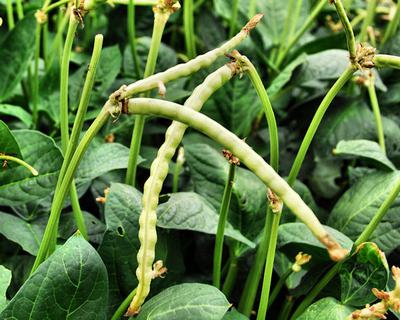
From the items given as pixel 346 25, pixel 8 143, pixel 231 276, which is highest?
pixel 346 25

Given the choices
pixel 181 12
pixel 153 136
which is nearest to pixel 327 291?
pixel 153 136

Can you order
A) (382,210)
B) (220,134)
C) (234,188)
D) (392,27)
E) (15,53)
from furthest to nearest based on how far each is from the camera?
(392,27) → (15,53) → (234,188) → (382,210) → (220,134)

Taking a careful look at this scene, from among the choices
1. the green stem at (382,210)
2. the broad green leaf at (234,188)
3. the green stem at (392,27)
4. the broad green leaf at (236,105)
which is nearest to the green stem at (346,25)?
the green stem at (382,210)

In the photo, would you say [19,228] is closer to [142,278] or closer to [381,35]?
[142,278]

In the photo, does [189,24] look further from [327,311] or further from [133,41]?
[327,311]

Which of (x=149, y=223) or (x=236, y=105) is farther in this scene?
(x=236, y=105)

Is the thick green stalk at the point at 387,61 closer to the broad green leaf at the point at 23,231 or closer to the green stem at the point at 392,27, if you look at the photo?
the broad green leaf at the point at 23,231

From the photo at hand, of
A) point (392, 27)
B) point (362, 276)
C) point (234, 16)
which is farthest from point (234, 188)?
point (392, 27)

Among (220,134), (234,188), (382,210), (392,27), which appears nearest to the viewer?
(220,134)
